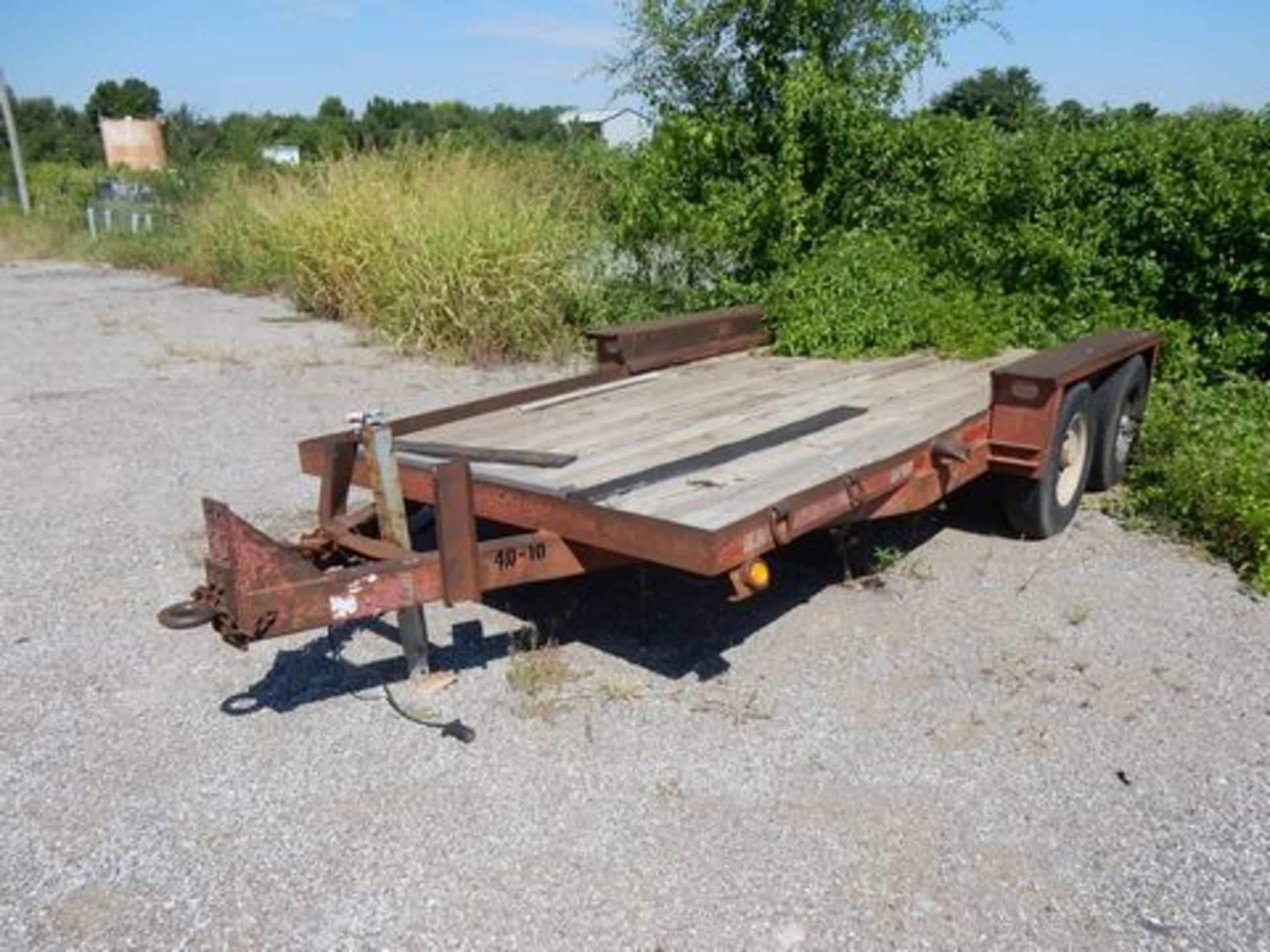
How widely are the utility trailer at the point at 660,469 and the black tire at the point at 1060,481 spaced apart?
0.01m

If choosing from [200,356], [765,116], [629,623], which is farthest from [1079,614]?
[200,356]

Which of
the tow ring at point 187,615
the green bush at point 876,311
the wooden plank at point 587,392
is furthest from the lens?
the green bush at point 876,311

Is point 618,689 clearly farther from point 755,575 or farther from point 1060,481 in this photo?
point 1060,481

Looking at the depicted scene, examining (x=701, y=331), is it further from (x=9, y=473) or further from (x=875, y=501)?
(x=9, y=473)

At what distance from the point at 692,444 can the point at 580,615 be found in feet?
2.68

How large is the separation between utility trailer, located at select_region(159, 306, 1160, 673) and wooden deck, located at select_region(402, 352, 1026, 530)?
2cm

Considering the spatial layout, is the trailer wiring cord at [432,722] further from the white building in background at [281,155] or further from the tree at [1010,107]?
the white building in background at [281,155]

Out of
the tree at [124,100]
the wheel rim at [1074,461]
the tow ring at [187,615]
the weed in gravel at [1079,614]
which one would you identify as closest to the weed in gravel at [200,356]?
the tow ring at [187,615]

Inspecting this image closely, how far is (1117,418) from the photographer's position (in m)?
5.23

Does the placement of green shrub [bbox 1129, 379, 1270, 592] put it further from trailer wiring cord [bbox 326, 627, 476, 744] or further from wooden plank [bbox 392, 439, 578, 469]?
trailer wiring cord [bbox 326, 627, 476, 744]

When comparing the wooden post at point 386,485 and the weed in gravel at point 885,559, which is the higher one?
the wooden post at point 386,485

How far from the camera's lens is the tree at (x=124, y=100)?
86.9 m

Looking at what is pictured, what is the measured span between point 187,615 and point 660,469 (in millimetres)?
1599

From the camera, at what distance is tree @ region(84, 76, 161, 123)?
86.9m
